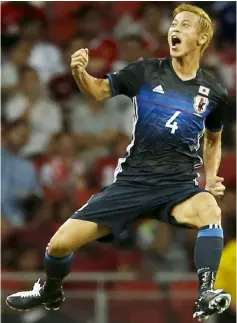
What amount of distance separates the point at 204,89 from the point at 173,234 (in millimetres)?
3888

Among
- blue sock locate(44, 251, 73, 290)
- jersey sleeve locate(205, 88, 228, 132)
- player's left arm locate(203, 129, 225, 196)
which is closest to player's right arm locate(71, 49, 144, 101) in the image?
jersey sleeve locate(205, 88, 228, 132)

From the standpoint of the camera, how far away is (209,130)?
23.9 feet

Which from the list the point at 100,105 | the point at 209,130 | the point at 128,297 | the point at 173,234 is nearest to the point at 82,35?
the point at 100,105

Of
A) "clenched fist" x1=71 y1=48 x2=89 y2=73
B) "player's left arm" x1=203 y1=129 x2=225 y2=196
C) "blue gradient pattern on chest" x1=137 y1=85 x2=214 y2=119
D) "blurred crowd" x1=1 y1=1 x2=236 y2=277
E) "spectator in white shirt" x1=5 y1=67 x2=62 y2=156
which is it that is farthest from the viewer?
"spectator in white shirt" x1=5 y1=67 x2=62 y2=156

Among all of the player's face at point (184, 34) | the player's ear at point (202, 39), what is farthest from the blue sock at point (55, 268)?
the player's ear at point (202, 39)

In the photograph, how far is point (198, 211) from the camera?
22.0 feet

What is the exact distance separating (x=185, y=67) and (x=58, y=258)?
1588mm

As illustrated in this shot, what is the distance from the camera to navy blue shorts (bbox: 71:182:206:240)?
6.83 meters

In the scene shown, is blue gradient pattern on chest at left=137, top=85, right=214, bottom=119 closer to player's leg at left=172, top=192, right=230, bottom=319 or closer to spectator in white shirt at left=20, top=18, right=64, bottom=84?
player's leg at left=172, top=192, right=230, bottom=319

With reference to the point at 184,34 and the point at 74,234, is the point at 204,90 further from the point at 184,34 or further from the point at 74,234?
the point at 74,234

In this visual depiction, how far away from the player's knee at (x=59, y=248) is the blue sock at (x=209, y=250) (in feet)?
2.94

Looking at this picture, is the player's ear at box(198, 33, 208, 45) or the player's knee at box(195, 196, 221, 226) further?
the player's ear at box(198, 33, 208, 45)

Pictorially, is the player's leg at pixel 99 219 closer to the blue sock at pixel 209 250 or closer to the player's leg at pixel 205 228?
the player's leg at pixel 205 228

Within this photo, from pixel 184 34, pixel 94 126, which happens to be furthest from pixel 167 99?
pixel 94 126
